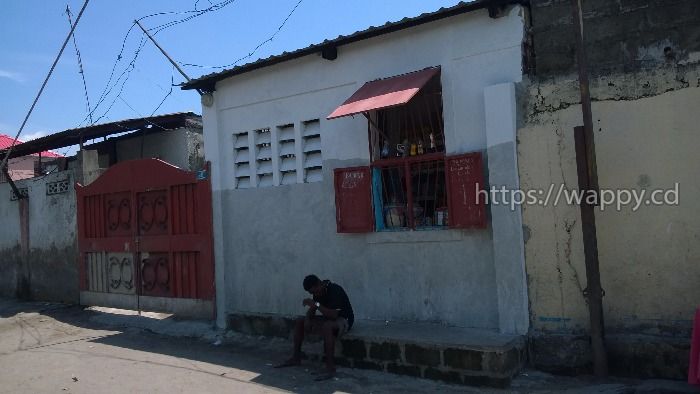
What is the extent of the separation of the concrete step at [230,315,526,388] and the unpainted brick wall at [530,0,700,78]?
2.76m

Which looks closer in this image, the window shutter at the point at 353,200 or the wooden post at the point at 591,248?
the wooden post at the point at 591,248

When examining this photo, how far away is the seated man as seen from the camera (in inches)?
246

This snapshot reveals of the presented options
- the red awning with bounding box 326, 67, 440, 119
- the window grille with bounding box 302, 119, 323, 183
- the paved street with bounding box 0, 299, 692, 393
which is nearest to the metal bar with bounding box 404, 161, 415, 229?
the red awning with bounding box 326, 67, 440, 119

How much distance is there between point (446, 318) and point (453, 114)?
2.27 metres

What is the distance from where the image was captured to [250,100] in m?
8.37

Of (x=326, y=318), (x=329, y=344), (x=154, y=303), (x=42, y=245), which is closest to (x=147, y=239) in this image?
(x=154, y=303)

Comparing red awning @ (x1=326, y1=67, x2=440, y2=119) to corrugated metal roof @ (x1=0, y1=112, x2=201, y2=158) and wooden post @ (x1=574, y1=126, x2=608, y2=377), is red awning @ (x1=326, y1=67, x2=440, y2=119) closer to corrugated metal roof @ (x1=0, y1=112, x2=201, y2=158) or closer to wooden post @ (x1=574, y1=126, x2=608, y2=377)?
wooden post @ (x1=574, y1=126, x2=608, y2=377)

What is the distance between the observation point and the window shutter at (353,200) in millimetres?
7039

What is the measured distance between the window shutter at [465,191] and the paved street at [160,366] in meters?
1.65

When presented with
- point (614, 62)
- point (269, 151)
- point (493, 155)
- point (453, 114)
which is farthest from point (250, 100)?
point (614, 62)

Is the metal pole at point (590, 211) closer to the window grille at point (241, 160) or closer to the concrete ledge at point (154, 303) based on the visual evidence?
the window grille at point (241, 160)

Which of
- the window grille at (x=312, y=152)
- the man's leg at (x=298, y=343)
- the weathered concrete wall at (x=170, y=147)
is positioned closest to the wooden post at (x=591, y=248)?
the man's leg at (x=298, y=343)

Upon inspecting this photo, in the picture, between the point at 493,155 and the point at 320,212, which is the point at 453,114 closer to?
the point at 493,155

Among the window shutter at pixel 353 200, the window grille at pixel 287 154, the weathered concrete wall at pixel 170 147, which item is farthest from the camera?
the weathered concrete wall at pixel 170 147
